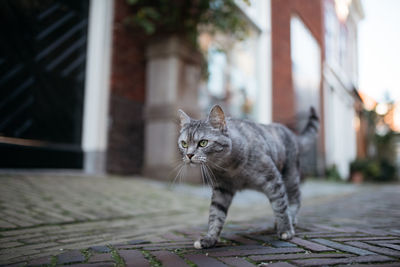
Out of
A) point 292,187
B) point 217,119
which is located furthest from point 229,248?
point 292,187

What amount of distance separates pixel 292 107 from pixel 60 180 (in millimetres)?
8174

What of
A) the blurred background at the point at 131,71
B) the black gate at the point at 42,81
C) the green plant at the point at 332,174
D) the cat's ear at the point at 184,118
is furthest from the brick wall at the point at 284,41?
the cat's ear at the point at 184,118

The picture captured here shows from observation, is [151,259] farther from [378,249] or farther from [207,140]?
[378,249]

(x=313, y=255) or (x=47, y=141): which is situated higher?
(x=47, y=141)

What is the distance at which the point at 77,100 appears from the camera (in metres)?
5.76

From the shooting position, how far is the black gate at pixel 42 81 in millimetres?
4828

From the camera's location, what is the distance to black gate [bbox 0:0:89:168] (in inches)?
190


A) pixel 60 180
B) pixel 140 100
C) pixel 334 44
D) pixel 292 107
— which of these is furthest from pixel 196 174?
pixel 334 44

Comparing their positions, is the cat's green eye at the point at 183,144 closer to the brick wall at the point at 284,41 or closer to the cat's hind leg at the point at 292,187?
the cat's hind leg at the point at 292,187

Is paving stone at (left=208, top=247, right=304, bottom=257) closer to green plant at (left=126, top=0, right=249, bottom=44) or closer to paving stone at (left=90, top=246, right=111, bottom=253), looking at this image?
paving stone at (left=90, top=246, right=111, bottom=253)

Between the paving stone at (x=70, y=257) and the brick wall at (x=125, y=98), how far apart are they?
12.9 ft

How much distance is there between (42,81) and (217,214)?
4.24 metres

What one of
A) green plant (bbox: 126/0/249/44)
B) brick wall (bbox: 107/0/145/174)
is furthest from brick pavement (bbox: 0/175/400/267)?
green plant (bbox: 126/0/249/44)

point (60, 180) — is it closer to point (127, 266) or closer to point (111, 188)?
point (111, 188)
